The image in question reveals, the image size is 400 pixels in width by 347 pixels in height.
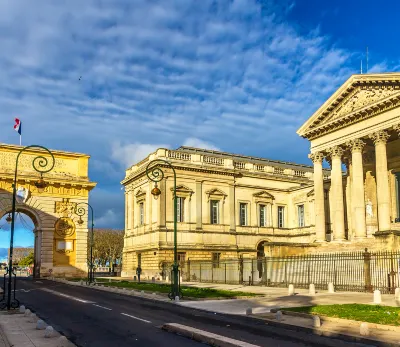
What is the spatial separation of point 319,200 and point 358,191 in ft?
16.7

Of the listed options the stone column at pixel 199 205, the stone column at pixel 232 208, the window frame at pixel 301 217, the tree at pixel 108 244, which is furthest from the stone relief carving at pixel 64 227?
the tree at pixel 108 244

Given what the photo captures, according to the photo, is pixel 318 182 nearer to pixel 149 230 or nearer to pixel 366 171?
pixel 366 171

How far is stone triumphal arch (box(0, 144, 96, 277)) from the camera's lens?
155ft

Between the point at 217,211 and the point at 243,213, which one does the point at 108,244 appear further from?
the point at 217,211

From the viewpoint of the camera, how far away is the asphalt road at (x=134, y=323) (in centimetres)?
1208

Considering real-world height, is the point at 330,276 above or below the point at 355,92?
below

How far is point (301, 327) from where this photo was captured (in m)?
13.8

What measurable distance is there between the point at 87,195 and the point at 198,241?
12.7 metres

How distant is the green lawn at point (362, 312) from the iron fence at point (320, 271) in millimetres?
5707

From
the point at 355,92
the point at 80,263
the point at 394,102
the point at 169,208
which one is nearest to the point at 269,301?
the point at 394,102

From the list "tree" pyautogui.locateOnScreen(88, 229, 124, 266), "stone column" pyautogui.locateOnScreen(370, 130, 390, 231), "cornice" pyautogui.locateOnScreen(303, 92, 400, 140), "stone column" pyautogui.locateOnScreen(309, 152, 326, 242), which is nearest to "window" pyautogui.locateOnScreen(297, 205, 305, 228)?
"stone column" pyautogui.locateOnScreen(309, 152, 326, 242)

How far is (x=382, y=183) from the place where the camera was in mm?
36438

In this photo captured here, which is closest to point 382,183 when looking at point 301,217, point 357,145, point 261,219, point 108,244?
point 357,145

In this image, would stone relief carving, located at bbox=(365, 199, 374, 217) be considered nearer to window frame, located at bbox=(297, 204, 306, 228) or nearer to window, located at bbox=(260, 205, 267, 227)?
window frame, located at bbox=(297, 204, 306, 228)
